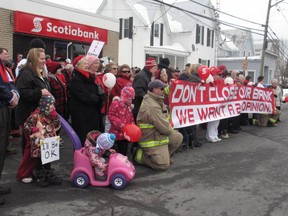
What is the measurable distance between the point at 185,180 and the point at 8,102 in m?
2.95

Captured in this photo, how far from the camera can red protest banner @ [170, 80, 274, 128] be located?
7215 millimetres

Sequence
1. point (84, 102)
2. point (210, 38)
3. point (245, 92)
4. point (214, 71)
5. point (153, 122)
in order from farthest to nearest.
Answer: point (210, 38), point (245, 92), point (214, 71), point (153, 122), point (84, 102)

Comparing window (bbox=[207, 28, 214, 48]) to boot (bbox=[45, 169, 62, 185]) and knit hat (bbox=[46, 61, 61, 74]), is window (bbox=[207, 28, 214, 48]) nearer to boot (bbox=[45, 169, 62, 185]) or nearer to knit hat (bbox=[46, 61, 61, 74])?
knit hat (bbox=[46, 61, 61, 74])

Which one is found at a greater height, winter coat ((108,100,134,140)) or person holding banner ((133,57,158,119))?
person holding banner ((133,57,158,119))

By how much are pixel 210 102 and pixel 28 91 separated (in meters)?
4.97

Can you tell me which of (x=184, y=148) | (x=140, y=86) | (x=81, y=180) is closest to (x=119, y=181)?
(x=81, y=180)

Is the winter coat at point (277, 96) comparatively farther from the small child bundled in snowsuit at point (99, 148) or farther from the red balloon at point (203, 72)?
the small child bundled in snowsuit at point (99, 148)

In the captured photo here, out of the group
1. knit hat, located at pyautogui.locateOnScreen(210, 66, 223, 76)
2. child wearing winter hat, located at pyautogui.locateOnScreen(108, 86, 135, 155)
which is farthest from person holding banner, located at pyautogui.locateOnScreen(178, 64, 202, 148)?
child wearing winter hat, located at pyautogui.locateOnScreen(108, 86, 135, 155)

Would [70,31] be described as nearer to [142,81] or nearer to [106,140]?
[142,81]

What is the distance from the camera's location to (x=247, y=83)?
10398 millimetres

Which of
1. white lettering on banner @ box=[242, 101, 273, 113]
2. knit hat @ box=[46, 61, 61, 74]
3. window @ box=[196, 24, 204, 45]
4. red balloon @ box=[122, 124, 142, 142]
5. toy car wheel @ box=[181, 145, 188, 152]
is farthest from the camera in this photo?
window @ box=[196, 24, 204, 45]

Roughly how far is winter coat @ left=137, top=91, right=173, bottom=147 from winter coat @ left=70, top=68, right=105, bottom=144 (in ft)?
2.80

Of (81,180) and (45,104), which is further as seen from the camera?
(81,180)

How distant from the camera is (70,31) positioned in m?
14.3
